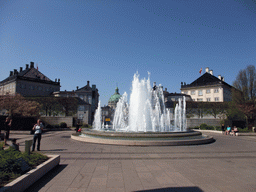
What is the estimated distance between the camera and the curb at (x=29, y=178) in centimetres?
398

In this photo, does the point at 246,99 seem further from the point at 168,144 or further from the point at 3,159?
the point at 3,159

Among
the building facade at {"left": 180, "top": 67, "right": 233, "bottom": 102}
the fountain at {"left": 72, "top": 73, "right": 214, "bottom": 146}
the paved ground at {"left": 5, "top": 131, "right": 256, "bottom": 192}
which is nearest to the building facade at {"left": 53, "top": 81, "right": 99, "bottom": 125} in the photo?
the fountain at {"left": 72, "top": 73, "right": 214, "bottom": 146}

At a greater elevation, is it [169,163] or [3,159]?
[3,159]

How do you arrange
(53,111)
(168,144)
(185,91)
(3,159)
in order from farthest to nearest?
(185,91), (53,111), (168,144), (3,159)

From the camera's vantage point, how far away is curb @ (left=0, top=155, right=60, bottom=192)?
398cm

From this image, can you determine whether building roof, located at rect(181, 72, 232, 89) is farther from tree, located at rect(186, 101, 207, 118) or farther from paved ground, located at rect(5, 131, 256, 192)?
paved ground, located at rect(5, 131, 256, 192)

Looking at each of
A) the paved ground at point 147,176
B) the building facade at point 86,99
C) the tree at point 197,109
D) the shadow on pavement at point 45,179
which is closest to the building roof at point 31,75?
the building facade at point 86,99

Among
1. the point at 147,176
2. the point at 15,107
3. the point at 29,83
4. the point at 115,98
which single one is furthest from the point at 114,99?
the point at 147,176

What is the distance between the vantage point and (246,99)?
30.2 metres

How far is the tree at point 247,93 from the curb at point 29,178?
3241cm

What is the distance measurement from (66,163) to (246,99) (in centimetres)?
3288

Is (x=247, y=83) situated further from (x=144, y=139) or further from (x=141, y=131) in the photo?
(x=144, y=139)

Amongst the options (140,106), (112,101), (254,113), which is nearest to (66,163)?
(140,106)

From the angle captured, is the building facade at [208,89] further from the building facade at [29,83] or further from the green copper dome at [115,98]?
the green copper dome at [115,98]
